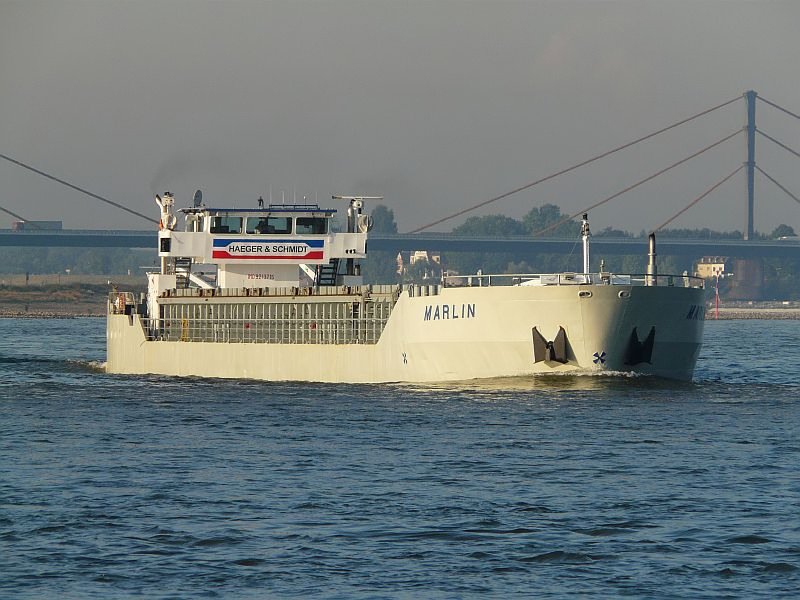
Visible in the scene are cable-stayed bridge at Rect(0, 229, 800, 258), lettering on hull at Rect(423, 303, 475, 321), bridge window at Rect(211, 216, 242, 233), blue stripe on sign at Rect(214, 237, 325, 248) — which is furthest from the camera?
cable-stayed bridge at Rect(0, 229, 800, 258)

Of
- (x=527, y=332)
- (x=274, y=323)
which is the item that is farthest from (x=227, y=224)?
(x=527, y=332)

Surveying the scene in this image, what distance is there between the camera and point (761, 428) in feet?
125

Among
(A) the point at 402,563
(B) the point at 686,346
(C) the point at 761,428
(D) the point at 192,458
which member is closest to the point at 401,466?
(D) the point at 192,458

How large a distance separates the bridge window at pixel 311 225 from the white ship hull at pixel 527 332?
32.3 ft

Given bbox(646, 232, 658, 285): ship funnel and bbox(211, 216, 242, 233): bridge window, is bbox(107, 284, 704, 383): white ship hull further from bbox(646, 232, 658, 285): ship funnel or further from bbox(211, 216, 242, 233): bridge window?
bbox(211, 216, 242, 233): bridge window

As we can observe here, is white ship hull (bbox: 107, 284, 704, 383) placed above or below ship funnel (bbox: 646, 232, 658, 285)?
below

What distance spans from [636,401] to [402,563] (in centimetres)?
2173

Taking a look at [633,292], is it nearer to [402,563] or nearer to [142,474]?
[142,474]

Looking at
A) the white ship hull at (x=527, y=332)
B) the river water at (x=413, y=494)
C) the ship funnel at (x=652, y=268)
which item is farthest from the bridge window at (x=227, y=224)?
the ship funnel at (x=652, y=268)

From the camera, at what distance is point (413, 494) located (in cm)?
2803

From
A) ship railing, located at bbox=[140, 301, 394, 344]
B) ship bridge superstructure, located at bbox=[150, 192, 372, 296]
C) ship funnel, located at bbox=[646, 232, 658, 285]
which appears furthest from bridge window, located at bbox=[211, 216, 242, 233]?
ship funnel, located at bbox=[646, 232, 658, 285]

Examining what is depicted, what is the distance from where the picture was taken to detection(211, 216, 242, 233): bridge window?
62031 mm

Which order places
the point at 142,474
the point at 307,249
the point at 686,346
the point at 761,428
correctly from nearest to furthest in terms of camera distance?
the point at 142,474 → the point at 761,428 → the point at 686,346 → the point at 307,249

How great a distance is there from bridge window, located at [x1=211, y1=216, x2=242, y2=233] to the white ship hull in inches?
440
